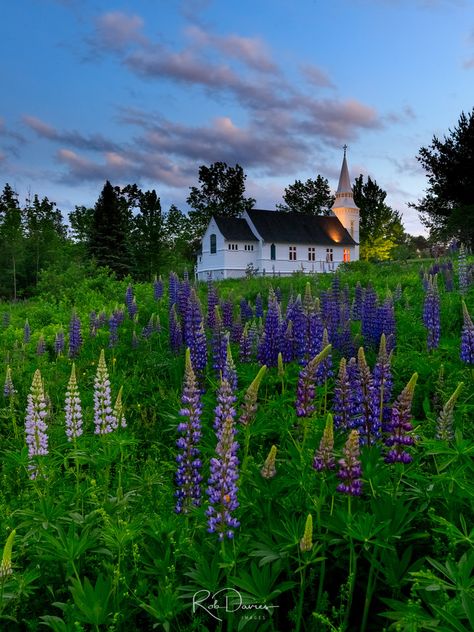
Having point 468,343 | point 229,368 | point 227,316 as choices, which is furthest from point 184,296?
point 229,368

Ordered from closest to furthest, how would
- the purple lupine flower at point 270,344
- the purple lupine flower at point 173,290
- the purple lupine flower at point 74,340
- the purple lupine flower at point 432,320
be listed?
the purple lupine flower at point 270,344, the purple lupine flower at point 432,320, the purple lupine flower at point 74,340, the purple lupine flower at point 173,290

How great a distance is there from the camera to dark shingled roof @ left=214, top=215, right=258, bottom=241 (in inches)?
1773

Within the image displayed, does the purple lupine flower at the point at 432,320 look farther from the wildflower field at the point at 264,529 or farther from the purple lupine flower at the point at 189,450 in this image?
the purple lupine flower at the point at 189,450

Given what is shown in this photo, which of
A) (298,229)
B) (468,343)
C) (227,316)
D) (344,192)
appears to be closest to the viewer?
(468,343)

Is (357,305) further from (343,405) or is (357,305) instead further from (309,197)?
(309,197)

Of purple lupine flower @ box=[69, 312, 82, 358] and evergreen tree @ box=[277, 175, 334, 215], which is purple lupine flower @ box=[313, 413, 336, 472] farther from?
evergreen tree @ box=[277, 175, 334, 215]

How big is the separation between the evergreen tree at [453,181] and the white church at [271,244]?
9891 mm

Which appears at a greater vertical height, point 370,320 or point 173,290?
point 173,290

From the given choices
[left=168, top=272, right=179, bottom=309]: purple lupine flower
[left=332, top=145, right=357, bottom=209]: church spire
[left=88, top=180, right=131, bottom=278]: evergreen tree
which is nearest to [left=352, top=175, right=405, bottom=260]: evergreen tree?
[left=332, top=145, right=357, bottom=209]: church spire

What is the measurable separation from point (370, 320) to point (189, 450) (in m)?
4.53

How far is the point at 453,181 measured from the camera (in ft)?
125

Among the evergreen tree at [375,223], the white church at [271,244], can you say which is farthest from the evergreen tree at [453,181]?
the evergreen tree at [375,223]

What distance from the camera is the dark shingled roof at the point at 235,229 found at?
45.0 m

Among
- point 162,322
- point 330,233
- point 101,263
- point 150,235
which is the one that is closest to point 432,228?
point 330,233
